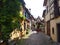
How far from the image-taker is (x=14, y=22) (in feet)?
38.8

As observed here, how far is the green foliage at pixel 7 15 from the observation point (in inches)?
434

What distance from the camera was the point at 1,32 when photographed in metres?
11.1

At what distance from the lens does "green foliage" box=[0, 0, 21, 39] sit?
11023mm

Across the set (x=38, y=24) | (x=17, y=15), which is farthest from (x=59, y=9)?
(x=38, y=24)

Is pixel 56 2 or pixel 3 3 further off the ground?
pixel 56 2

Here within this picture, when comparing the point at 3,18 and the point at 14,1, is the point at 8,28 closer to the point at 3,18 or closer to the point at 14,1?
the point at 3,18

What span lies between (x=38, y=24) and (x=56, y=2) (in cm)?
2994

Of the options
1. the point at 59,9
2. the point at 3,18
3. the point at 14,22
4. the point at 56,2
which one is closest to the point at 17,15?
the point at 14,22

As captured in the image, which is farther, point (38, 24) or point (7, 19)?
point (38, 24)

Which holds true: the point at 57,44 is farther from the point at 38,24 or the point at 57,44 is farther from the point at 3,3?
the point at 38,24

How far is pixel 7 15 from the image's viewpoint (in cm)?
1120

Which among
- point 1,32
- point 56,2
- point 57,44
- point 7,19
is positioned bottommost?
point 57,44

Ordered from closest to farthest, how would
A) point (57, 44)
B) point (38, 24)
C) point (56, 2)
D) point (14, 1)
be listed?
point (14, 1) → point (57, 44) → point (56, 2) → point (38, 24)

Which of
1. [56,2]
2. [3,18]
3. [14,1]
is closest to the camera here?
[3,18]
